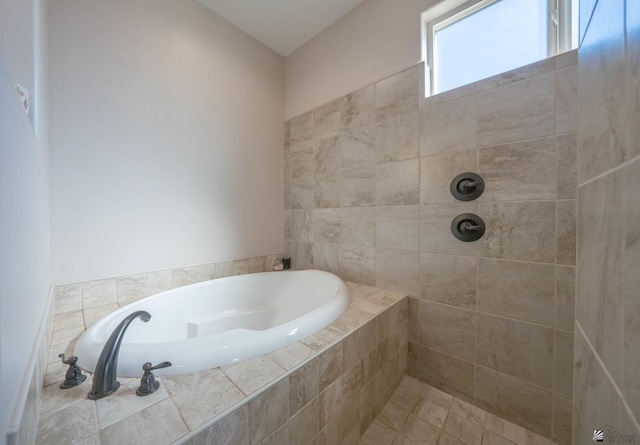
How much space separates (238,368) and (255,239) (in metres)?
1.24

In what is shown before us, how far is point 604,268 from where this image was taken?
0.29 m

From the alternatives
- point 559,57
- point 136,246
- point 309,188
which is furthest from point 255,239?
point 559,57

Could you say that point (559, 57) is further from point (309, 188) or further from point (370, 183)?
point (309, 188)

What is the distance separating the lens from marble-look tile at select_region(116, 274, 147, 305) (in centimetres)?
125

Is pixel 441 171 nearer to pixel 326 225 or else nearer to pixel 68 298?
pixel 326 225

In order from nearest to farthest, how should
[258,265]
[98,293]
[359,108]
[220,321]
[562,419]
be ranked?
[562,419] < [98,293] < [220,321] < [359,108] < [258,265]

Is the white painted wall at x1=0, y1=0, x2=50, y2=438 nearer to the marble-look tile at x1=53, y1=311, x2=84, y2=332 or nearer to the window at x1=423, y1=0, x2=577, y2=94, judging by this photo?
the marble-look tile at x1=53, y1=311, x2=84, y2=332

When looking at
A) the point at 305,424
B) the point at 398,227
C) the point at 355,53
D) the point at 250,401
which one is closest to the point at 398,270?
the point at 398,227

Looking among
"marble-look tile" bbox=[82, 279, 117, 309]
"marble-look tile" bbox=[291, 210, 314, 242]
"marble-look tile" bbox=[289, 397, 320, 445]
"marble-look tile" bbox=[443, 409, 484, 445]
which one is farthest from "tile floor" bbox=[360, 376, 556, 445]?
"marble-look tile" bbox=[82, 279, 117, 309]

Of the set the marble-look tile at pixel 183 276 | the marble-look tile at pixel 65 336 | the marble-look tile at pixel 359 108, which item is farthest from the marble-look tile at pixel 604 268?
the marble-look tile at pixel 183 276

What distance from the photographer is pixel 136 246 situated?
51.7 inches

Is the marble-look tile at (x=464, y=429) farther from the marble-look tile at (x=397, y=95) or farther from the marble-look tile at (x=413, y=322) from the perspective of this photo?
the marble-look tile at (x=397, y=95)

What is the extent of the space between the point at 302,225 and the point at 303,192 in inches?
11.2

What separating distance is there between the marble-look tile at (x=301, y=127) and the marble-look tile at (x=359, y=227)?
757mm
